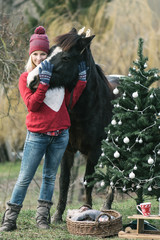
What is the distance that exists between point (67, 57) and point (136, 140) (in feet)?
3.92

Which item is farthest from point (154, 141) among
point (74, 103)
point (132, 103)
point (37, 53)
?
point (37, 53)

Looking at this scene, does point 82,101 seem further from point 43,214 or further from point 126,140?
point 43,214

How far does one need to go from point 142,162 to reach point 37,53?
5.39 feet

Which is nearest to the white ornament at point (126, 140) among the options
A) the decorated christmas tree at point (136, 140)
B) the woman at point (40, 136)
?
the decorated christmas tree at point (136, 140)

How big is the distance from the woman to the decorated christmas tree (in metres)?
0.56

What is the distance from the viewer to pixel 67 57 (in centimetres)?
434

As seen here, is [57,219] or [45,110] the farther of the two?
[57,219]

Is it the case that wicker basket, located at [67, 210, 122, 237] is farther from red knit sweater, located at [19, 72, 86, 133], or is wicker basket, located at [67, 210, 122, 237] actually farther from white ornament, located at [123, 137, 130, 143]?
red knit sweater, located at [19, 72, 86, 133]

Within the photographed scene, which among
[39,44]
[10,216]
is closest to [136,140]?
[39,44]

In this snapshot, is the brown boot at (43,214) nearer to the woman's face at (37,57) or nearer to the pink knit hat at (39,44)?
the woman's face at (37,57)

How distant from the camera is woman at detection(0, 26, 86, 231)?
4.05 metres

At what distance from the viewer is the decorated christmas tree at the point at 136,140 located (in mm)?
4168

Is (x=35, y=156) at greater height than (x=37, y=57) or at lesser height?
lesser

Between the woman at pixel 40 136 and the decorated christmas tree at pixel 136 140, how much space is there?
0.56 meters
